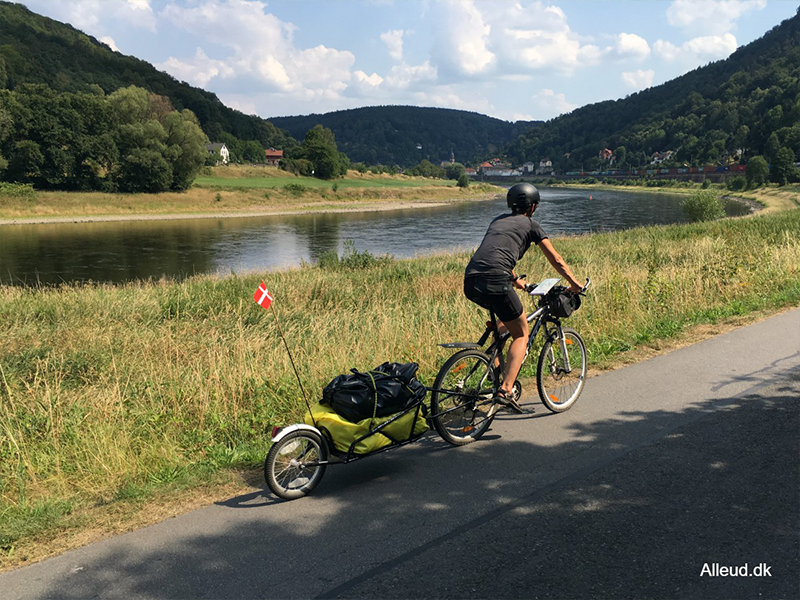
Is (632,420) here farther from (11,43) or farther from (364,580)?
(11,43)

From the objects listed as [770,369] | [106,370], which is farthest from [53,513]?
[770,369]

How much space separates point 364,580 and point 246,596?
576mm

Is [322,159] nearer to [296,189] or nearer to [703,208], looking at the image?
[296,189]

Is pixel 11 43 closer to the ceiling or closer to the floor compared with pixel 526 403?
closer to the ceiling

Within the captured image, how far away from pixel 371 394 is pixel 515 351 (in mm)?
1461

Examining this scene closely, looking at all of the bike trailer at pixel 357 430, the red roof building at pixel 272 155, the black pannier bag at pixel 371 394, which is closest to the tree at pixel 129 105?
the black pannier bag at pixel 371 394

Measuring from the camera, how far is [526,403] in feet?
19.0

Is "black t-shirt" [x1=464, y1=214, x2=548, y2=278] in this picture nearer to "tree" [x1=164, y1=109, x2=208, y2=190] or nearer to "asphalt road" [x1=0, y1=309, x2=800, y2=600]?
"asphalt road" [x1=0, y1=309, x2=800, y2=600]

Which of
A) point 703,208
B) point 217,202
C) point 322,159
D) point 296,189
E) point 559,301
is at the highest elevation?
point 322,159

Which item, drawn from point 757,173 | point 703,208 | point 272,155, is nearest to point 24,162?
point 703,208

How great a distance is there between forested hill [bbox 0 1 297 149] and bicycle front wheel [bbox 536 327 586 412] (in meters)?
150

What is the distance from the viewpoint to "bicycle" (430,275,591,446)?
16.0ft

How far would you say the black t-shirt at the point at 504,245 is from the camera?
16.2ft

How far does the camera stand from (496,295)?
16.2 ft
